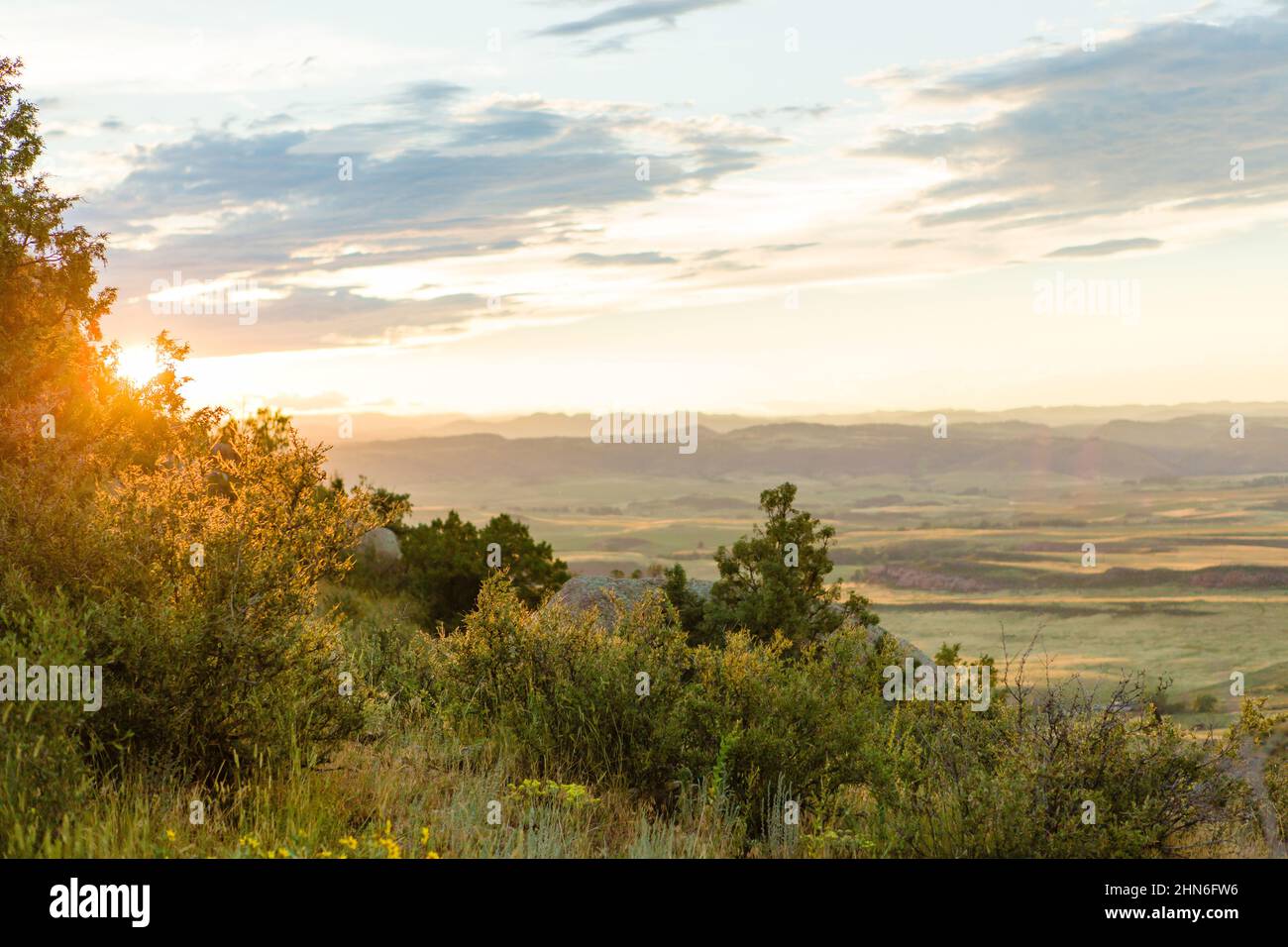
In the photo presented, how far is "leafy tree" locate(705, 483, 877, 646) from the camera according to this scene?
15.1m

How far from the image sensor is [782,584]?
15164mm

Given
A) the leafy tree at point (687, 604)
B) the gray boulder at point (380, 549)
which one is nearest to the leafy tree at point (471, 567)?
the gray boulder at point (380, 549)

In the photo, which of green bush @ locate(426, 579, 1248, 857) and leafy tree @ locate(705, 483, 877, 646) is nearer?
green bush @ locate(426, 579, 1248, 857)

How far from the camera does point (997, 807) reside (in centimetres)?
580

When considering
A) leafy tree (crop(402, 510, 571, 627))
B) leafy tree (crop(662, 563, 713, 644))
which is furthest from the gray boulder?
leafy tree (crop(662, 563, 713, 644))

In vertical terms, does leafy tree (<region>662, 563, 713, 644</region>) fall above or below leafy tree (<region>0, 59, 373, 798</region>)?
below

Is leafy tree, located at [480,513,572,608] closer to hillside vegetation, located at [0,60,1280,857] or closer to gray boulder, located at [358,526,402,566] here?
gray boulder, located at [358,526,402,566]

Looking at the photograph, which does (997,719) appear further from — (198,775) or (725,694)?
(198,775)

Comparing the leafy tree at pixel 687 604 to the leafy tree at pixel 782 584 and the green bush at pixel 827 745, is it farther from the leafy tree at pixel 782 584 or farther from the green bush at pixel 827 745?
the green bush at pixel 827 745

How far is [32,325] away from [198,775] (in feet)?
49.7

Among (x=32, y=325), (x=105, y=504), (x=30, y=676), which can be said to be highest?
(x=32, y=325)

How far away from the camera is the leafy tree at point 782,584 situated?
1515 centimetres
